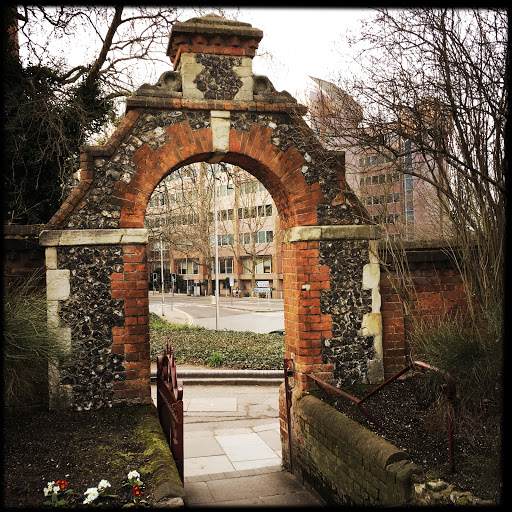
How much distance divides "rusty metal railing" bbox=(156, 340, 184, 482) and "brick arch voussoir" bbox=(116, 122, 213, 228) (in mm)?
1627

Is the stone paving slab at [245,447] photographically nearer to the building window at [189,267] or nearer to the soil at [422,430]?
the soil at [422,430]

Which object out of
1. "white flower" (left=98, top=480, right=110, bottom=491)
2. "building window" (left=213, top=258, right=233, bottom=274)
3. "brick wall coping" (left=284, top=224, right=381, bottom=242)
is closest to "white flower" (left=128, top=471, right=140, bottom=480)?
"white flower" (left=98, top=480, right=110, bottom=491)

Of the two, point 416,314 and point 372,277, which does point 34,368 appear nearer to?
point 372,277

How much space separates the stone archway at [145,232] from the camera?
5.08m

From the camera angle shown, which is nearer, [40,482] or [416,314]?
[40,482]

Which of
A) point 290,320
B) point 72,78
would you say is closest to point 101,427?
point 290,320

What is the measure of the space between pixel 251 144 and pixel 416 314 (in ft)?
9.52

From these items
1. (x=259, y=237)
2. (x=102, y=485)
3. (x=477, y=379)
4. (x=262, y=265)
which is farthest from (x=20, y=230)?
(x=262, y=265)

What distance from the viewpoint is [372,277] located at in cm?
575

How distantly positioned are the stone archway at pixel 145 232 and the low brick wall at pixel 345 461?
23.4 inches

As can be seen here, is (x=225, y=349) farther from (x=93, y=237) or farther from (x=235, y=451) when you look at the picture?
(x=93, y=237)

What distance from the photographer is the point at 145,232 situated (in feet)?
17.1

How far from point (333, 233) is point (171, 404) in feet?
8.75

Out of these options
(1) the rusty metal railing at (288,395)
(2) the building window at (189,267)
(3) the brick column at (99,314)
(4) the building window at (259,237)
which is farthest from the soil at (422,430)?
(2) the building window at (189,267)
